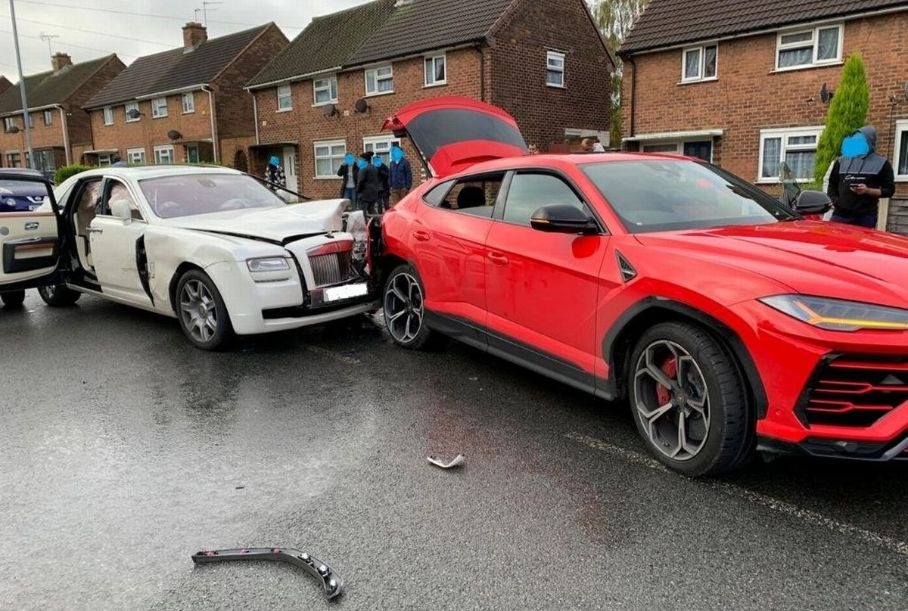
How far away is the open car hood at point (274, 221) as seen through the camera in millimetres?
6031

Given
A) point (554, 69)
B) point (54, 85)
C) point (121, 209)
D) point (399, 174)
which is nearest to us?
point (121, 209)

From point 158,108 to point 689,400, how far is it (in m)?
A: 38.7

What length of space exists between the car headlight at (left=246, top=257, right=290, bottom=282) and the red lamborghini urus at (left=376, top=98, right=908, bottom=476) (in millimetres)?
1004

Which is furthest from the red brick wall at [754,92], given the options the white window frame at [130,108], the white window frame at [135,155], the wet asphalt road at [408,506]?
the white window frame at [130,108]

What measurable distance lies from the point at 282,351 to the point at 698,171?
12.3 ft

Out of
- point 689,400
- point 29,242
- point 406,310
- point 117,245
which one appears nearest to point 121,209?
point 117,245

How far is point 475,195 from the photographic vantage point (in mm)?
5375

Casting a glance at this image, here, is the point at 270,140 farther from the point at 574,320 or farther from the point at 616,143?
the point at 574,320

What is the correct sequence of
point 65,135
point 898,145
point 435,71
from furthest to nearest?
point 65,135
point 435,71
point 898,145

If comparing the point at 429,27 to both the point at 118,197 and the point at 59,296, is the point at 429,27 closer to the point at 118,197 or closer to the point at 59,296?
the point at 59,296

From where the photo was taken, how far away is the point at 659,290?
135 inches

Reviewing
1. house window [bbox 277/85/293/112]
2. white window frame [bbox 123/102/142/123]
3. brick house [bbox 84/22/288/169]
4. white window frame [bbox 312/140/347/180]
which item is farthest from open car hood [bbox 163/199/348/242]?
white window frame [bbox 123/102/142/123]

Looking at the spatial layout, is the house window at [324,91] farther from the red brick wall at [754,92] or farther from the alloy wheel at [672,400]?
the alloy wheel at [672,400]

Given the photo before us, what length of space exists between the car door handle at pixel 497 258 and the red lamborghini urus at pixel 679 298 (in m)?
0.01
